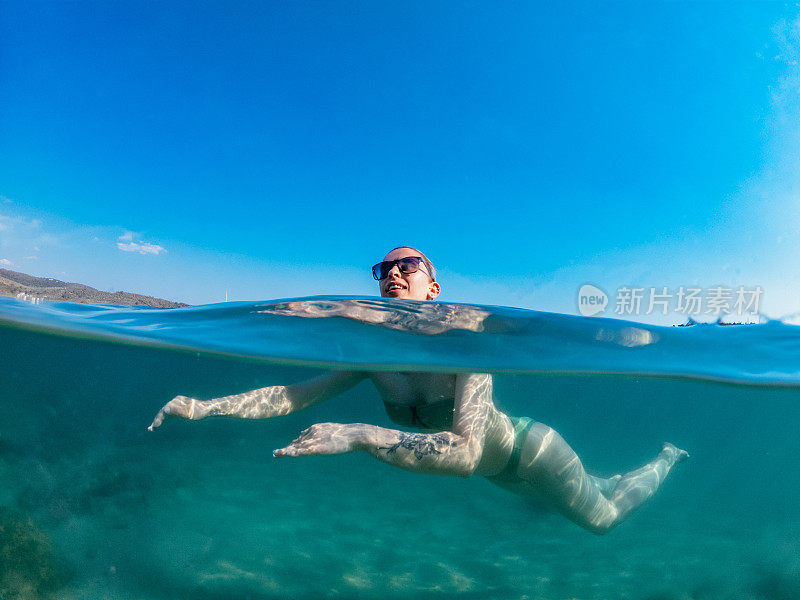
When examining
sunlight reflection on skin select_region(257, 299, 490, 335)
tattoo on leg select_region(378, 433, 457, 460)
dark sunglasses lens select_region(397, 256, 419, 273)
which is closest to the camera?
tattoo on leg select_region(378, 433, 457, 460)

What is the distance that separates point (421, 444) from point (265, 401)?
222cm

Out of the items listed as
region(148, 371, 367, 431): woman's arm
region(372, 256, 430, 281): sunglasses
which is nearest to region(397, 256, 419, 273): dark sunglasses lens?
region(372, 256, 430, 281): sunglasses

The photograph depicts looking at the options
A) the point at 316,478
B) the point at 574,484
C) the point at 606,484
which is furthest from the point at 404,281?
the point at 316,478

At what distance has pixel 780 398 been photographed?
→ 40.2 feet

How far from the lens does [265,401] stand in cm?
489

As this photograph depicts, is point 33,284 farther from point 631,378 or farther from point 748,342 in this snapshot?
point 748,342

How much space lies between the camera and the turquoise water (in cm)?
753

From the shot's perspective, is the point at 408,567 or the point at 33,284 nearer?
the point at 408,567

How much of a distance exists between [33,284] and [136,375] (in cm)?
459

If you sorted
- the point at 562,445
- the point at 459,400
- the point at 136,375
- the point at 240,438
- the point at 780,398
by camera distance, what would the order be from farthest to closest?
the point at 240,438, the point at 136,375, the point at 780,398, the point at 562,445, the point at 459,400

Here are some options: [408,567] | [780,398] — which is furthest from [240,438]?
[780,398]

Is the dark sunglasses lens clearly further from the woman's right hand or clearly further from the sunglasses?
the woman's right hand

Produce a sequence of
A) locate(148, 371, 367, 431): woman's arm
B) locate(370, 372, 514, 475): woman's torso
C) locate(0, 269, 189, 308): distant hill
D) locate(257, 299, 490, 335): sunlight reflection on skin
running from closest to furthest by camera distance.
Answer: locate(148, 371, 367, 431): woman's arm, locate(370, 372, 514, 475): woman's torso, locate(257, 299, 490, 335): sunlight reflection on skin, locate(0, 269, 189, 308): distant hill

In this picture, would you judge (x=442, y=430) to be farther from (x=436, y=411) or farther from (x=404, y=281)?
(x=404, y=281)
